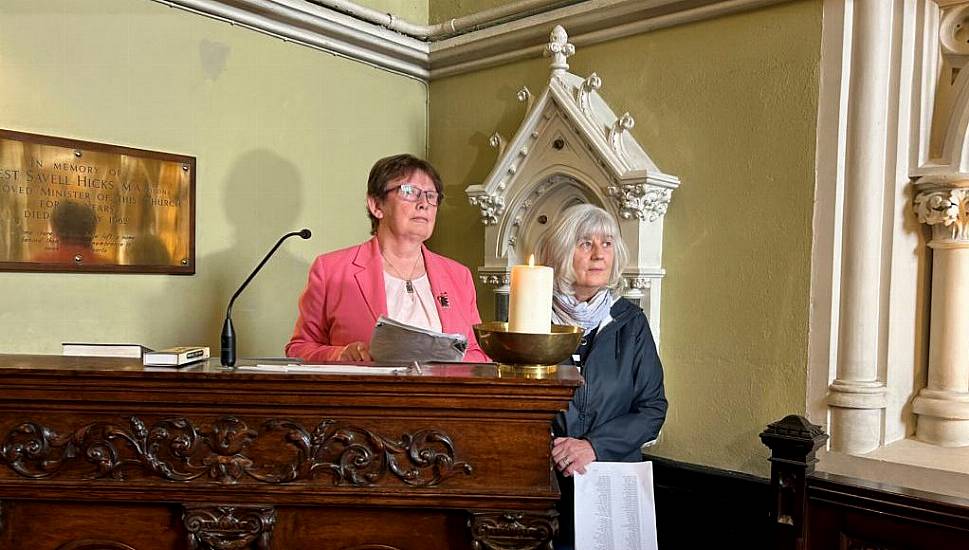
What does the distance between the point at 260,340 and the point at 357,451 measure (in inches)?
80.3

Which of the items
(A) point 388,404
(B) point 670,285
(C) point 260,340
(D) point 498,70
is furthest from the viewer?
(D) point 498,70

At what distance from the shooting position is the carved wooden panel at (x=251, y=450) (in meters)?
1.20

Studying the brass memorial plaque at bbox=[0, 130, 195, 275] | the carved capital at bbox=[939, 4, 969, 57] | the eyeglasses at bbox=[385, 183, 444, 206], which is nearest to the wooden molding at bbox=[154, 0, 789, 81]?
the carved capital at bbox=[939, 4, 969, 57]

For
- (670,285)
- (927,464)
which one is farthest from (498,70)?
(927,464)

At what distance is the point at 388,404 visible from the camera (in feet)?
3.94

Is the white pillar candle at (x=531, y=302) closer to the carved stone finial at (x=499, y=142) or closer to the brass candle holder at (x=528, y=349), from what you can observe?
the brass candle holder at (x=528, y=349)

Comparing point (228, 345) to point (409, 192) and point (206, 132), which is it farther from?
point (206, 132)

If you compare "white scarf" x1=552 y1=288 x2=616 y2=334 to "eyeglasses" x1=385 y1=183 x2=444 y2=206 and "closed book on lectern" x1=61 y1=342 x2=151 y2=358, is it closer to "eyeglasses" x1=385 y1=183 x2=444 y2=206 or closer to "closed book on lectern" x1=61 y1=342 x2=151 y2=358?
"eyeglasses" x1=385 y1=183 x2=444 y2=206

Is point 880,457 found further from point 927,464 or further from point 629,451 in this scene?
point 629,451

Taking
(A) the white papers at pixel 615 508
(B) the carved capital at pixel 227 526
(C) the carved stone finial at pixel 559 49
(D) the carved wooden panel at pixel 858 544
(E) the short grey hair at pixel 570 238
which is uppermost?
(C) the carved stone finial at pixel 559 49

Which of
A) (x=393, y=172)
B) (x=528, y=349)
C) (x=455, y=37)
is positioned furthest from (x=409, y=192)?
(x=455, y=37)

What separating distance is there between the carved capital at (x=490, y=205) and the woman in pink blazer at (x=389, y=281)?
1126 millimetres

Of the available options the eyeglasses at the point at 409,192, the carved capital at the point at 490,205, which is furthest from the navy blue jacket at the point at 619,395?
the carved capital at the point at 490,205

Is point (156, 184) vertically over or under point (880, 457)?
over
